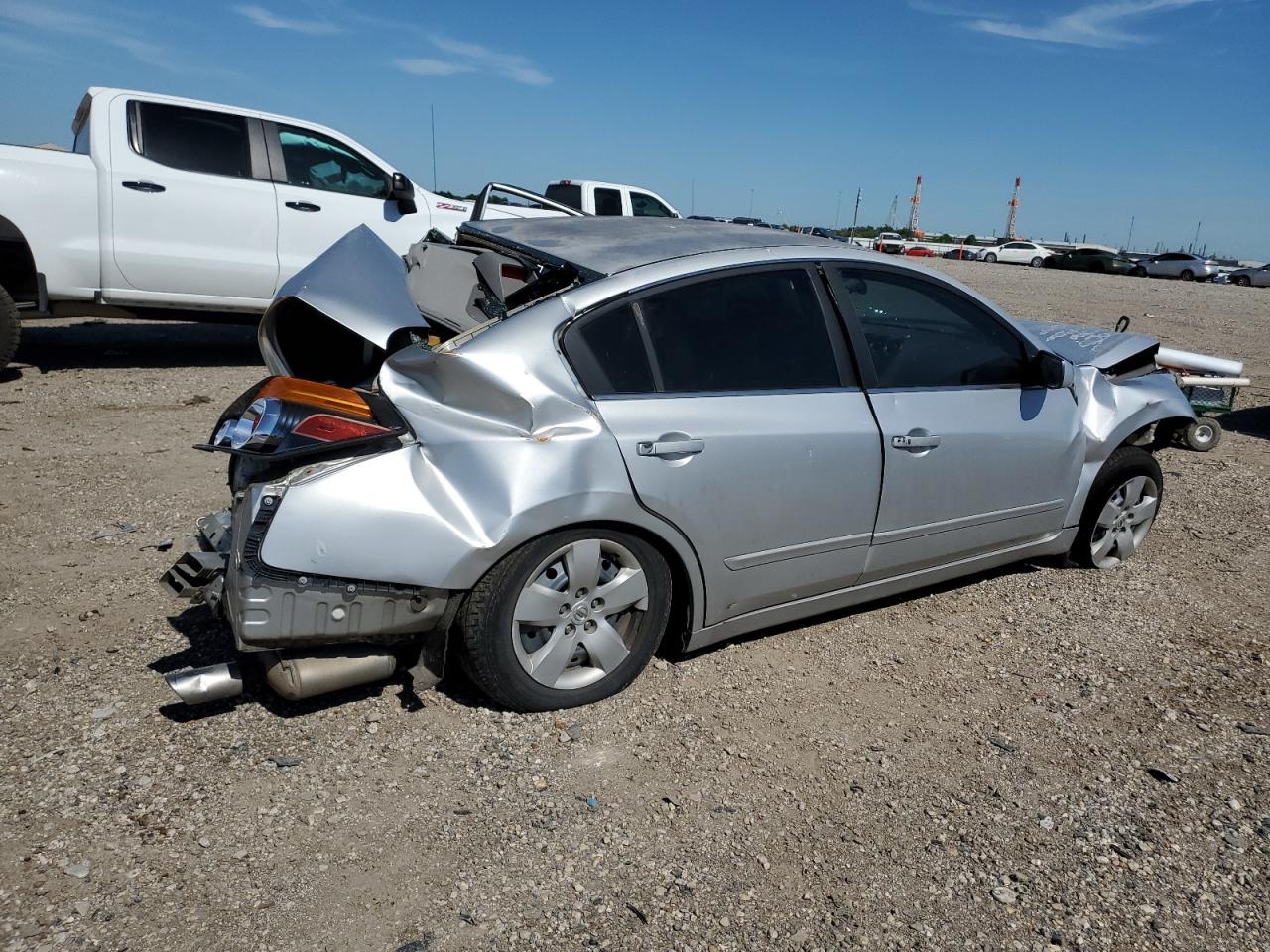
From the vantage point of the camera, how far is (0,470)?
5461 mm

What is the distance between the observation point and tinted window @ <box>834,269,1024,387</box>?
3.77 metres

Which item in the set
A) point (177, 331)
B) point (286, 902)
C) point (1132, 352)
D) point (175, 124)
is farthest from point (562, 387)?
point (177, 331)

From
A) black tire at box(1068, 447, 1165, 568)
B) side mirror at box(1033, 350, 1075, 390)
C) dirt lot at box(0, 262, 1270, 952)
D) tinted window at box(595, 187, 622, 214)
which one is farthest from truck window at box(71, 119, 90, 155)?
tinted window at box(595, 187, 622, 214)

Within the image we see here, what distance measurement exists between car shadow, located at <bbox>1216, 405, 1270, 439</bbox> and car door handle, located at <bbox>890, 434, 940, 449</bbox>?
18.8 ft

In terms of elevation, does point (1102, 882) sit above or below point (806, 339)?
below

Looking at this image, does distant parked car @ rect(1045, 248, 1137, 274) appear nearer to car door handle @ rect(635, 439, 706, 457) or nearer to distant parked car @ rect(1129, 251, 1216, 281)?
distant parked car @ rect(1129, 251, 1216, 281)

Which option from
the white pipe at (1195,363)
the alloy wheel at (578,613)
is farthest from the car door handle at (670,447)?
the white pipe at (1195,363)

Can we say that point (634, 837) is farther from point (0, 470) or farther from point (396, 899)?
point (0, 470)

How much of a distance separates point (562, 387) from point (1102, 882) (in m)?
2.07

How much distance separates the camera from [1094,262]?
43.0m

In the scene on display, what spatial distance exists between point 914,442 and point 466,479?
1761 mm

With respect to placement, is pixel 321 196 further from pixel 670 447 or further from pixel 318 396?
pixel 670 447

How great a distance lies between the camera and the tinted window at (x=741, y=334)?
130 inches

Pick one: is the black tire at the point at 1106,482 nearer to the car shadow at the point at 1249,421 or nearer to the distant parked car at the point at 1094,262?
the car shadow at the point at 1249,421
